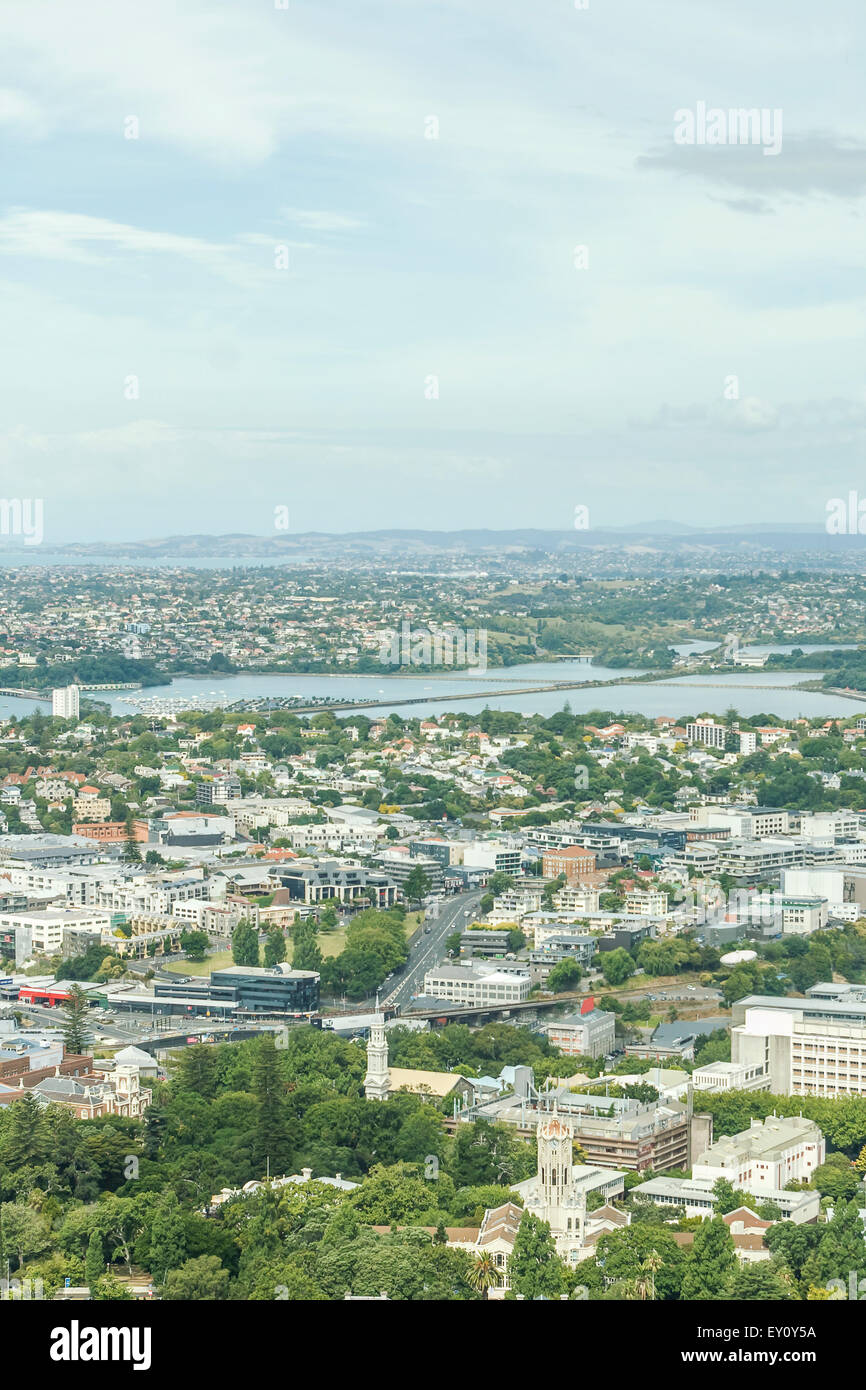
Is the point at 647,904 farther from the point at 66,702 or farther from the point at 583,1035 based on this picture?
the point at 66,702

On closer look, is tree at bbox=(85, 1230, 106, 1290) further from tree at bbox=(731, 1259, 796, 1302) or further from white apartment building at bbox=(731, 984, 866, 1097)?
white apartment building at bbox=(731, 984, 866, 1097)

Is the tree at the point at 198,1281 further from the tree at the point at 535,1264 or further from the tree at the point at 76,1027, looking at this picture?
the tree at the point at 76,1027

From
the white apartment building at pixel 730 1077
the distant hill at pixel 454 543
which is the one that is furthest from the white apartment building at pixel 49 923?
the distant hill at pixel 454 543

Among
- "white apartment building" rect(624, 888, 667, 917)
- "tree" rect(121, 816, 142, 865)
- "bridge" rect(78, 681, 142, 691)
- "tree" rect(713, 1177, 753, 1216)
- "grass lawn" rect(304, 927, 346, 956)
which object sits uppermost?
"bridge" rect(78, 681, 142, 691)

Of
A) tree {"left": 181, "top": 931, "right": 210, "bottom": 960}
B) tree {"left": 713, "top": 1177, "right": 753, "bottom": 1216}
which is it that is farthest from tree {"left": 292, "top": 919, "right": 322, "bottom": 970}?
tree {"left": 713, "top": 1177, "right": 753, "bottom": 1216}
